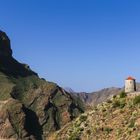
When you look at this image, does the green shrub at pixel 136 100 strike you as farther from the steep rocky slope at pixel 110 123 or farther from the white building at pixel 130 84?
the white building at pixel 130 84

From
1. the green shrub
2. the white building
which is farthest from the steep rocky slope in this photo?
the white building

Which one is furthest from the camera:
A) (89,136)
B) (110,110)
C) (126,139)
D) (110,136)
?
(110,110)

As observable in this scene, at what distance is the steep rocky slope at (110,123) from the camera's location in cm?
7838

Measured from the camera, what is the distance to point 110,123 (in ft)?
278

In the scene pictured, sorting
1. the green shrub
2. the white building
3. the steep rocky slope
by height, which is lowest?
the steep rocky slope

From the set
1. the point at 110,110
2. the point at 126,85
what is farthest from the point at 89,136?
the point at 126,85

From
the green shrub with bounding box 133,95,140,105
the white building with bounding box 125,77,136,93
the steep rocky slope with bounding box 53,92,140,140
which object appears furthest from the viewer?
the white building with bounding box 125,77,136,93

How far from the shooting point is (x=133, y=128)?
251 feet

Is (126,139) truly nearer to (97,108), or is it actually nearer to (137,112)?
(137,112)

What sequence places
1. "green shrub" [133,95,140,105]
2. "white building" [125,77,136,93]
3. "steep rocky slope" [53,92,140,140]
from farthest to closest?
"white building" [125,77,136,93]
"green shrub" [133,95,140,105]
"steep rocky slope" [53,92,140,140]

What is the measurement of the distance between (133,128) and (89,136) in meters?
11.4

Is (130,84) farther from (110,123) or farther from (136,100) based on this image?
(110,123)

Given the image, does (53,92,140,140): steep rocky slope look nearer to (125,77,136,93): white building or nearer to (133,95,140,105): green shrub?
(133,95,140,105): green shrub

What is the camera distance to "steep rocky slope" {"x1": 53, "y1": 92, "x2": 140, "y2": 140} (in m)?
78.4
